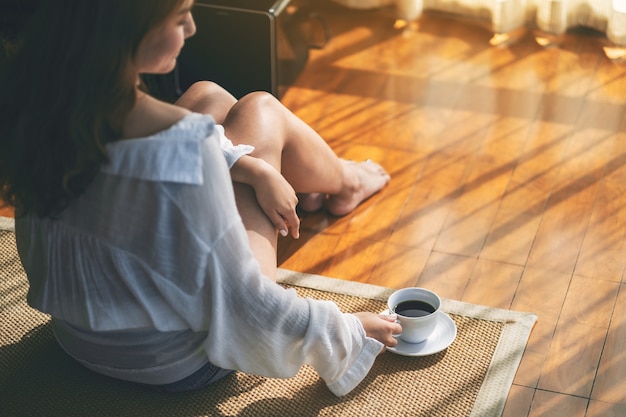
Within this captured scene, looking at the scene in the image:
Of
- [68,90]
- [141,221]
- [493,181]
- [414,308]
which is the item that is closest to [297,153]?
[414,308]

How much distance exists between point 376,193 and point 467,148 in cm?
29

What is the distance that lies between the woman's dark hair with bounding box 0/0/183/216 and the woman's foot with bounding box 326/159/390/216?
0.90m

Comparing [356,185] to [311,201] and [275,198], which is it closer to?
[311,201]

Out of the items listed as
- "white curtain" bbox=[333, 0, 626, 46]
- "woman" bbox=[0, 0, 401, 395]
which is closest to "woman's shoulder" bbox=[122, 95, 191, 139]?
"woman" bbox=[0, 0, 401, 395]

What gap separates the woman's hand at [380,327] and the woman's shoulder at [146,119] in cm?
53

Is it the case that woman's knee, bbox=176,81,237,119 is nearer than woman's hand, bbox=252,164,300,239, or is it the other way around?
woman's hand, bbox=252,164,300,239

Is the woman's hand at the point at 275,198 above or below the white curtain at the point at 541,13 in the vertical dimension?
above

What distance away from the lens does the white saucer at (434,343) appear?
1.71 metres

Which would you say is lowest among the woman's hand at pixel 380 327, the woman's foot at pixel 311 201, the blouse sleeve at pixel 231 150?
the woman's foot at pixel 311 201

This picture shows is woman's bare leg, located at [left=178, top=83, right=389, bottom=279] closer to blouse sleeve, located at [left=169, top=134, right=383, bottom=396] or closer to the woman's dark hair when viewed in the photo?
blouse sleeve, located at [left=169, top=134, right=383, bottom=396]

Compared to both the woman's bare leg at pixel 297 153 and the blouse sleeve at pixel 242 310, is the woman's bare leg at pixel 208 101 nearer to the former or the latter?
the woman's bare leg at pixel 297 153

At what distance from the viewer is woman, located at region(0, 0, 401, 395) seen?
1174 millimetres

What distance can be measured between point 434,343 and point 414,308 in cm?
8

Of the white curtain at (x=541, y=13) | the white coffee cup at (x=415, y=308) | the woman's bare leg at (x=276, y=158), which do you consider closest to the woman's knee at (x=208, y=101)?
the woman's bare leg at (x=276, y=158)
